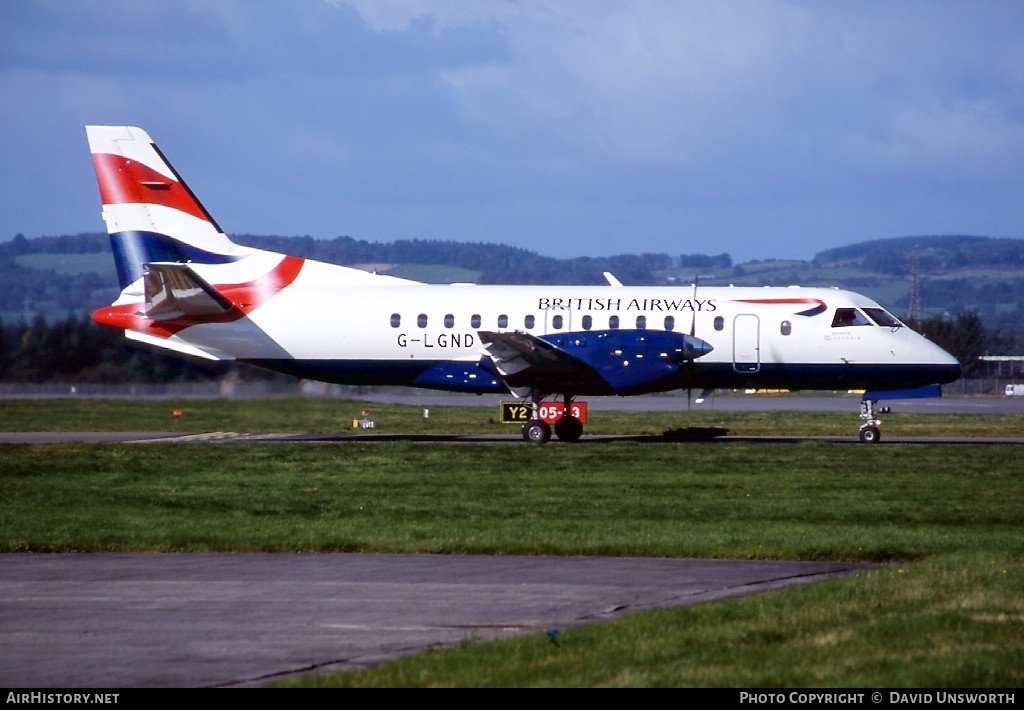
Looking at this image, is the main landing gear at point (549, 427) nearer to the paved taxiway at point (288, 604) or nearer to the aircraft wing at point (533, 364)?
the aircraft wing at point (533, 364)

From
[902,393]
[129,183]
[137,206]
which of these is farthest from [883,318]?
[129,183]

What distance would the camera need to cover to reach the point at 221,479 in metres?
25.0

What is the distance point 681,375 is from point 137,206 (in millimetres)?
14718

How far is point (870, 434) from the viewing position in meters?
33.1

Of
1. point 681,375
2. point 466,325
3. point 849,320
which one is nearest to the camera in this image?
point 681,375

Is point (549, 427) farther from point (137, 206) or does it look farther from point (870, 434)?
point (137, 206)

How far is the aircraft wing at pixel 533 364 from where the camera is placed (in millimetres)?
30750

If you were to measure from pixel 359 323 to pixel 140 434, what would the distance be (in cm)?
868

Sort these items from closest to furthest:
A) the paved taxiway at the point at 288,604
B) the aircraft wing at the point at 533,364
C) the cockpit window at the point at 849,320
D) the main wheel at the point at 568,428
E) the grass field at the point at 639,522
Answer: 1. the grass field at the point at 639,522
2. the paved taxiway at the point at 288,604
3. the aircraft wing at the point at 533,364
4. the main wheel at the point at 568,428
5. the cockpit window at the point at 849,320

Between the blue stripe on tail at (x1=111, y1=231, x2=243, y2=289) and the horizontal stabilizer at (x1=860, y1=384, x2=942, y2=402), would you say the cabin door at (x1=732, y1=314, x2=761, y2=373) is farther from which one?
the blue stripe on tail at (x1=111, y1=231, x2=243, y2=289)

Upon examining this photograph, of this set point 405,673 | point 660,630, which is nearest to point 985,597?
point 660,630

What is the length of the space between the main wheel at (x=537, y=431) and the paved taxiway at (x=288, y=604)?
16.5m

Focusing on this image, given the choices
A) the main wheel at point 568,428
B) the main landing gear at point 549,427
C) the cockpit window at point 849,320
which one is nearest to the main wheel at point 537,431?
the main landing gear at point 549,427
